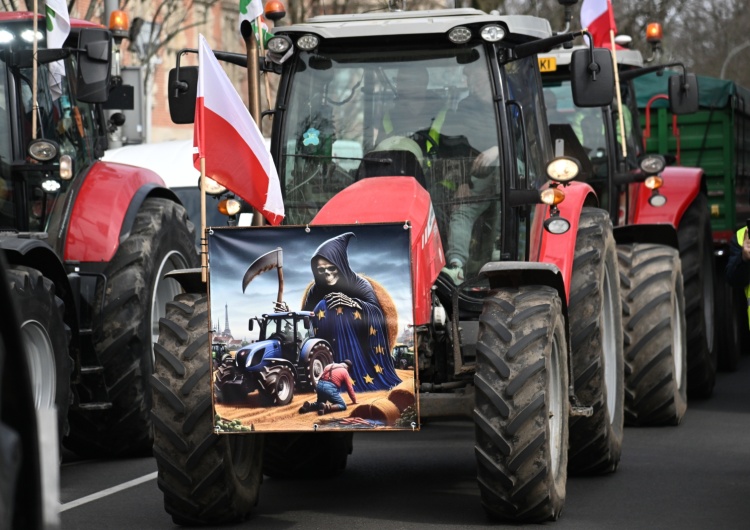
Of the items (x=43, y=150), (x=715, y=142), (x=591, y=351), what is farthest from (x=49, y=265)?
(x=715, y=142)

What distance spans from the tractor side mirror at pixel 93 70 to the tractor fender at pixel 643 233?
3750 mm

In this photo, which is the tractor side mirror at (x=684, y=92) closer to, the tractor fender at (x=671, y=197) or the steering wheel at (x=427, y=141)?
the tractor fender at (x=671, y=197)

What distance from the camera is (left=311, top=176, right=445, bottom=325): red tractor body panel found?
677cm

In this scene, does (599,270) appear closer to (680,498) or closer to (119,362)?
(680,498)

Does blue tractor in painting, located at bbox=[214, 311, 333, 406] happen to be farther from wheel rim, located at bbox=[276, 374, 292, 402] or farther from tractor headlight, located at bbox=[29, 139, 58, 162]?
tractor headlight, located at bbox=[29, 139, 58, 162]

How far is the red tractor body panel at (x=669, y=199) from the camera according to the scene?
1234cm

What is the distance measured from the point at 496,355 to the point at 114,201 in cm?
366

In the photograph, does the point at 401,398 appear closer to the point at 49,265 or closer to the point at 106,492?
the point at 106,492

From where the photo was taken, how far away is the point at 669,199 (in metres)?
12.5

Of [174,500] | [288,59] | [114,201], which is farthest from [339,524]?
[114,201]

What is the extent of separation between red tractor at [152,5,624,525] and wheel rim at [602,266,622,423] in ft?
0.79

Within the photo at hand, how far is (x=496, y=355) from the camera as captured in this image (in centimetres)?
652

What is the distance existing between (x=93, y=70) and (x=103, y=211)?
3.13 ft

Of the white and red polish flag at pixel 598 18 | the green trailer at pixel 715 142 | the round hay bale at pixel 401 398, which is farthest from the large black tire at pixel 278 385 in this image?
the green trailer at pixel 715 142
